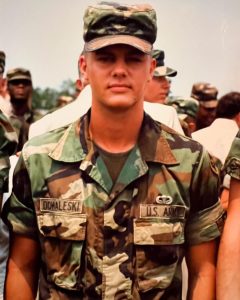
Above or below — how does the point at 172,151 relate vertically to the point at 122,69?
below

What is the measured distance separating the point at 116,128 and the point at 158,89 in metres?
2.41

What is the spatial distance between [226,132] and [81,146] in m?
2.13

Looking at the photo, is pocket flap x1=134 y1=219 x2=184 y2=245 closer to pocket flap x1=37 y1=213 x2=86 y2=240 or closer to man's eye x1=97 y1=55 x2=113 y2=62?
pocket flap x1=37 y1=213 x2=86 y2=240

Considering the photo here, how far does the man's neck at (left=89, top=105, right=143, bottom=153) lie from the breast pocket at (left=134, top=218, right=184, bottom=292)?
0.92 feet

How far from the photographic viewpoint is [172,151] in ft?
7.75

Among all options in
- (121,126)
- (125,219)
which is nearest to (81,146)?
(121,126)

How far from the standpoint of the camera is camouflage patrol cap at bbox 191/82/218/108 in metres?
6.83

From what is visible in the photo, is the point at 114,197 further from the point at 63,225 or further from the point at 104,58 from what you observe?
the point at 104,58

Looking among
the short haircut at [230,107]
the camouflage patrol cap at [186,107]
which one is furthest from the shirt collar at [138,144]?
the camouflage patrol cap at [186,107]

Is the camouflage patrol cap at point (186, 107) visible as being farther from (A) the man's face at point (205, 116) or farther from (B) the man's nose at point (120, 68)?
(B) the man's nose at point (120, 68)

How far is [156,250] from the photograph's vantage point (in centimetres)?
229

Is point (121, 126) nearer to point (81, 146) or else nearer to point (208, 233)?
point (81, 146)

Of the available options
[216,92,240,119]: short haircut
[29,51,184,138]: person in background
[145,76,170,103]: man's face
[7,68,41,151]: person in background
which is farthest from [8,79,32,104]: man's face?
[29,51,184,138]: person in background

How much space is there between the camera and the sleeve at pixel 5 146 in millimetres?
2471
